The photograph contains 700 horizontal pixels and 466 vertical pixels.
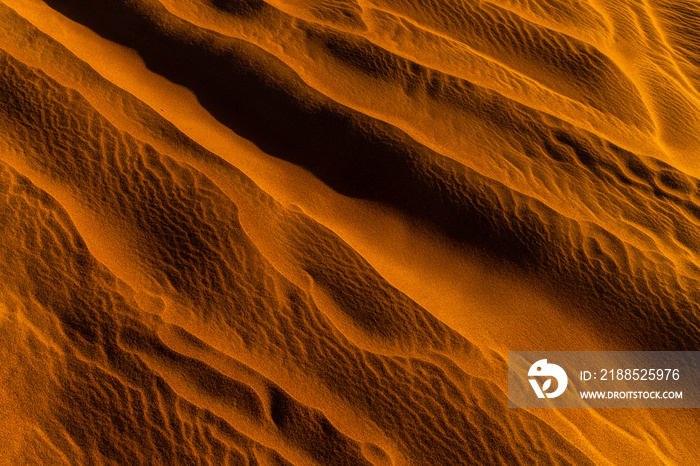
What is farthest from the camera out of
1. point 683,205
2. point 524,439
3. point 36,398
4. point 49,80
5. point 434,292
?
point 683,205

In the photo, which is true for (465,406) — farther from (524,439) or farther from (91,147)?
(91,147)

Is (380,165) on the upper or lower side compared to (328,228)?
upper

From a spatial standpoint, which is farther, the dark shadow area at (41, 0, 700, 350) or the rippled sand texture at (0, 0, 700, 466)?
the dark shadow area at (41, 0, 700, 350)

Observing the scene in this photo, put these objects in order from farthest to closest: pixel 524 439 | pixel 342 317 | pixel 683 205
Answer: pixel 683 205, pixel 342 317, pixel 524 439

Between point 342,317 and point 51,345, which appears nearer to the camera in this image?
point 51,345

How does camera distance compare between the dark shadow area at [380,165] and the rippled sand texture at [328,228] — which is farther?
the dark shadow area at [380,165]

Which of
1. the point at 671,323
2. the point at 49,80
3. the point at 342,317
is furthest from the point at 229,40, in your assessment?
the point at 671,323

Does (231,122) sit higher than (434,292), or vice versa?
(231,122)

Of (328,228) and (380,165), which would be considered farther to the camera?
(380,165)
